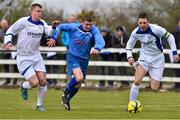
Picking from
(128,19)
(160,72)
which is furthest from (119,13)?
(160,72)

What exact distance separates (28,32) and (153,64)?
121 inches

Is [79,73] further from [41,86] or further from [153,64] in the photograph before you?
[153,64]

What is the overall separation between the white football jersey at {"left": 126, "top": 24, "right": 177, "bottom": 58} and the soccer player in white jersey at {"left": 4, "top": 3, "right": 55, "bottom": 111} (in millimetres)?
1974

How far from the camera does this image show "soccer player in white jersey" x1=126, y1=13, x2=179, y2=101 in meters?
17.4

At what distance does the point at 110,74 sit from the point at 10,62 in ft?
11.9

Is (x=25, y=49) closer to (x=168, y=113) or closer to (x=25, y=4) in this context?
(x=168, y=113)

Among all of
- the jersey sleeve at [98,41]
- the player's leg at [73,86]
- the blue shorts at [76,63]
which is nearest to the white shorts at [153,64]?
the jersey sleeve at [98,41]

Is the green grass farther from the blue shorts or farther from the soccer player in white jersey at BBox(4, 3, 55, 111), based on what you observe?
the blue shorts

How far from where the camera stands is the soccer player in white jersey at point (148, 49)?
1744 centimetres

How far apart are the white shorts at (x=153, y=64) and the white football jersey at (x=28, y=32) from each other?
2319 mm

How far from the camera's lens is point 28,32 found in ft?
57.3

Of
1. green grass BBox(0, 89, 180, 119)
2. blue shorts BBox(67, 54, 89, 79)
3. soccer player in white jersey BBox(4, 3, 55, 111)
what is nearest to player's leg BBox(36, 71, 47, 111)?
soccer player in white jersey BBox(4, 3, 55, 111)

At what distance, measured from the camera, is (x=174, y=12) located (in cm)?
5450

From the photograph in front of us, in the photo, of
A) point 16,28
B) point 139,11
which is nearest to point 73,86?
point 16,28
